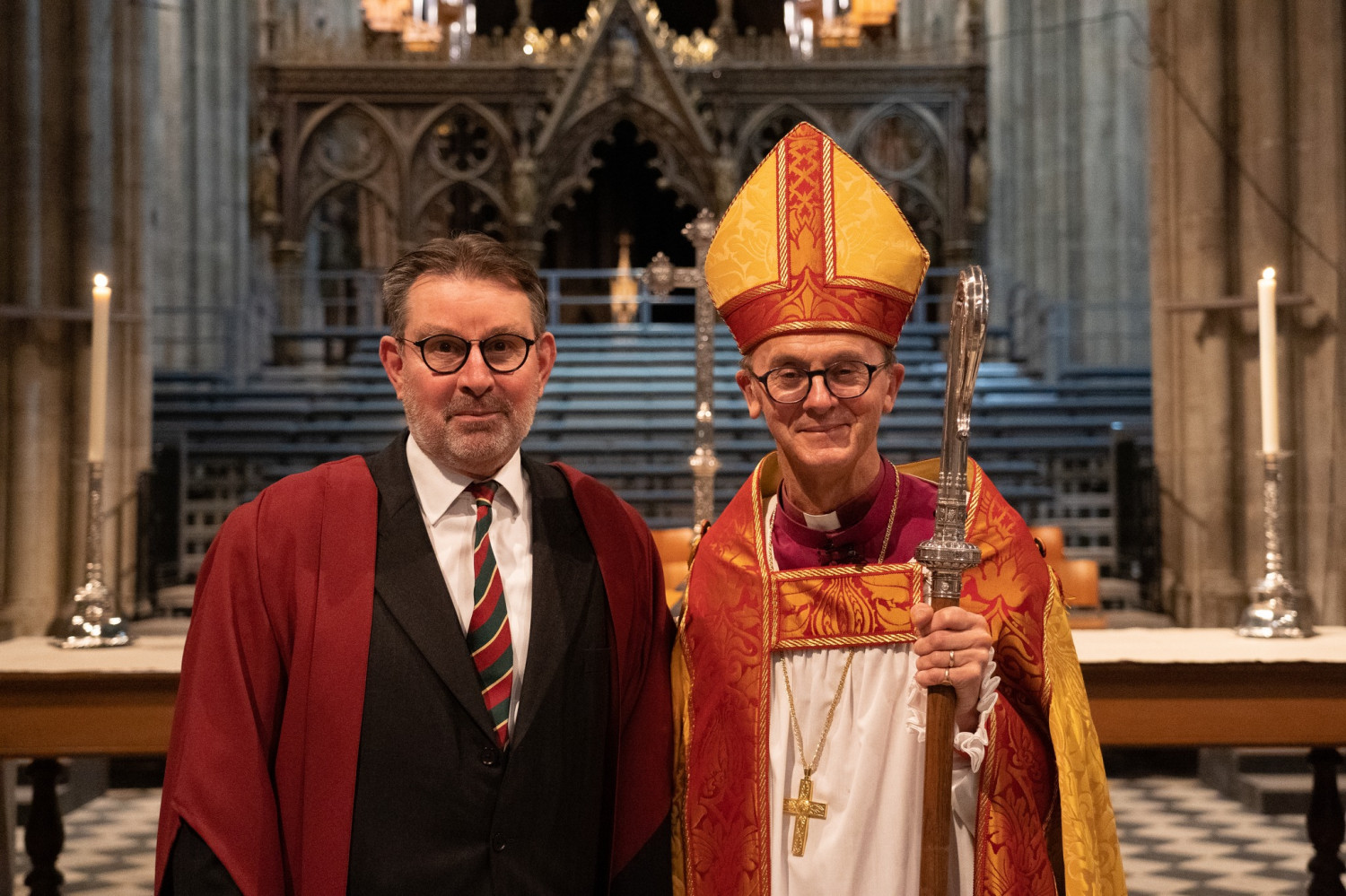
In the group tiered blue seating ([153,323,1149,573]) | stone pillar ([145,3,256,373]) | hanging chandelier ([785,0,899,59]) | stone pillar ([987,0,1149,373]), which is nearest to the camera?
tiered blue seating ([153,323,1149,573])

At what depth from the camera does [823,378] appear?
186 centimetres

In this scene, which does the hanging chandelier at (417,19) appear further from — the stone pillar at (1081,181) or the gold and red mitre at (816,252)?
the gold and red mitre at (816,252)

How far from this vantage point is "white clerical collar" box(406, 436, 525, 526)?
186 cm

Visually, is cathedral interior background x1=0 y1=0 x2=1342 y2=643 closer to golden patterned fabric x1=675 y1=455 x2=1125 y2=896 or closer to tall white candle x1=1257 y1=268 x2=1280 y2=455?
tall white candle x1=1257 y1=268 x2=1280 y2=455

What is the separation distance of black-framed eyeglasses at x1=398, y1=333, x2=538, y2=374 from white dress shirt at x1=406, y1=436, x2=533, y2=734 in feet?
0.52

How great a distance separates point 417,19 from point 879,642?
63.3 ft

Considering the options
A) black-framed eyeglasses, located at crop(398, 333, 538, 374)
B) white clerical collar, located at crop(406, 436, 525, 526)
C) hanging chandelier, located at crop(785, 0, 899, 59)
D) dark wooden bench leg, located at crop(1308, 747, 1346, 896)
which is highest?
hanging chandelier, located at crop(785, 0, 899, 59)

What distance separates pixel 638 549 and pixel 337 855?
2.10ft

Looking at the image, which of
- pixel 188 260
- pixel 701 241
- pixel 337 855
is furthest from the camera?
pixel 188 260

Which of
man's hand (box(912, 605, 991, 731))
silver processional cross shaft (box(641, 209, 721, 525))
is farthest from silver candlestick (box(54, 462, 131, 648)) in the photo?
man's hand (box(912, 605, 991, 731))

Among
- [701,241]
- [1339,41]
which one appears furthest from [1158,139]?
[701,241]

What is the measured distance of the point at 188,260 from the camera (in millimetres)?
14320

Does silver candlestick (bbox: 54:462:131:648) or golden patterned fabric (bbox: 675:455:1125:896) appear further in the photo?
silver candlestick (bbox: 54:462:131:648)

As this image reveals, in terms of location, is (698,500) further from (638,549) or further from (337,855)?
(337,855)
